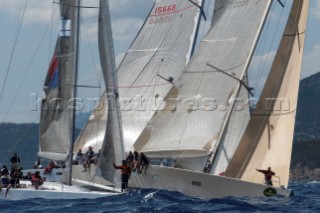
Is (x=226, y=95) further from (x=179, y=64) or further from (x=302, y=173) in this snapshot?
(x=302, y=173)

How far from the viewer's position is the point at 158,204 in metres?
28.9

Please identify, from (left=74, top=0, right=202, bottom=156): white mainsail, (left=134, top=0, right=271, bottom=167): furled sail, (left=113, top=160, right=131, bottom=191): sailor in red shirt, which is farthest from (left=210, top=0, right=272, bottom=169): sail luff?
(left=74, top=0, right=202, bottom=156): white mainsail

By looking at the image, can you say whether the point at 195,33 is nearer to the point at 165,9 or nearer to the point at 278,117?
the point at 165,9

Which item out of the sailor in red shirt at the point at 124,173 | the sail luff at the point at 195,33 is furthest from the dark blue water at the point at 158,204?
the sail luff at the point at 195,33

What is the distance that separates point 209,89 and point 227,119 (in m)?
1.93

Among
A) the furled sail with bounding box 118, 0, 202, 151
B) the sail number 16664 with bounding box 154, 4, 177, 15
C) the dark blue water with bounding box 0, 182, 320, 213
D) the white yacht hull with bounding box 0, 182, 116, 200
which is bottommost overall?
the dark blue water with bounding box 0, 182, 320, 213

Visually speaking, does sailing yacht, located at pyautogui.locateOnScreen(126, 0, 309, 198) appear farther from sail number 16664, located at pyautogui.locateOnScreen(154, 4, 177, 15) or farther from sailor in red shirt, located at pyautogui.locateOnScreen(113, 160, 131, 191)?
sail number 16664, located at pyautogui.locateOnScreen(154, 4, 177, 15)

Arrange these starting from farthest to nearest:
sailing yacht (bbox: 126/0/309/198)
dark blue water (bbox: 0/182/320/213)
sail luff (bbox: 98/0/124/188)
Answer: sailing yacht (bbox: 126/0/309/198), sail luff (bbox: 98/0/124/188), dark blue water (bbox: 0/182/320/213)

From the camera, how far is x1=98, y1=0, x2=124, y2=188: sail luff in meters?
30.8

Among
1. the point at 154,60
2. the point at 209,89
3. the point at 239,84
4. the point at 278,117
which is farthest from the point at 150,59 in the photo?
the point at 278,117

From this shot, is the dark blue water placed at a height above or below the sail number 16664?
below

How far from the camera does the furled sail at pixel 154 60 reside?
4078 cm

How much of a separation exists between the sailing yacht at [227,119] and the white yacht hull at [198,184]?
3 cm

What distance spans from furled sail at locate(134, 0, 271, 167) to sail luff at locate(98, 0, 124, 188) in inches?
166
